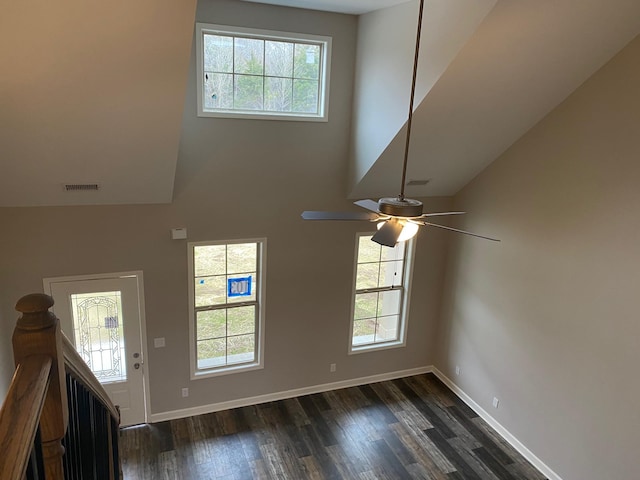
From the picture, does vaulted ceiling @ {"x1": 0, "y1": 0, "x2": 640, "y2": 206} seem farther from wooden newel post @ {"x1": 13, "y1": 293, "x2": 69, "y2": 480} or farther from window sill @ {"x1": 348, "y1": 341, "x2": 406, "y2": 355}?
window sill @ {"x1": 348, "y1": 341, "x2": 406, "y2": 355}

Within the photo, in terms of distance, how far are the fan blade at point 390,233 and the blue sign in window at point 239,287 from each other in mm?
3090

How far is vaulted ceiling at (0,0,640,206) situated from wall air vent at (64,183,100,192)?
0.16ft

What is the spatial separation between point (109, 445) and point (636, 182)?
14.5 feet

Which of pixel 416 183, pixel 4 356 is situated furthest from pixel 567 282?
pixel 4 356

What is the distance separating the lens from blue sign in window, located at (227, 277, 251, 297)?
223 inches

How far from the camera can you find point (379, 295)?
21.5 feet

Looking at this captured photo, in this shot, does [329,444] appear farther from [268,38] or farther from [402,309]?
[268,38]

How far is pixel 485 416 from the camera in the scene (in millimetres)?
5941

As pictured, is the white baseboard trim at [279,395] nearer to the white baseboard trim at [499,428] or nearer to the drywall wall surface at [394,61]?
the white baseboard trim at [499,428]

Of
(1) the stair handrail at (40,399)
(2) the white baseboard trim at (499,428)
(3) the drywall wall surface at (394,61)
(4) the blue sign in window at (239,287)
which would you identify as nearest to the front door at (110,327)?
(4) the blue sign in window at (239,287)

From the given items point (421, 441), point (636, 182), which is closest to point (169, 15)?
point (636, 182)

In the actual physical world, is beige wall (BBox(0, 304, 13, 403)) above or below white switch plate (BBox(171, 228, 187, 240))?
below

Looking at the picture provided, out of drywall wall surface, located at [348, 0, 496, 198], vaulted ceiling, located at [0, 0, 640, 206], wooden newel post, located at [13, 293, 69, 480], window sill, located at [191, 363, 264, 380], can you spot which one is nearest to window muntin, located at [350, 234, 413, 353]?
drywall wall surface, located at [348, 0, 496, 198]

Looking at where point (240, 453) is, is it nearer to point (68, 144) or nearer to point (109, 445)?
point (109, 445)
